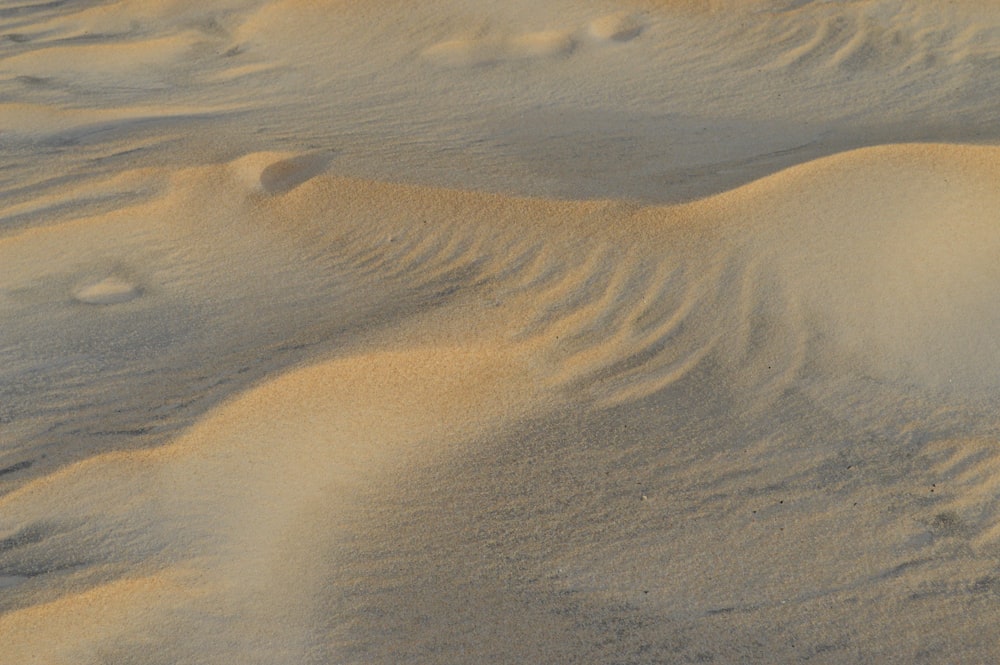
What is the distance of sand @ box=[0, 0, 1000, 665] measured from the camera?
2625 mm

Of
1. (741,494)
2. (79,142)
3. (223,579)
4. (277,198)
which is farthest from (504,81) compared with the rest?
(223,579)

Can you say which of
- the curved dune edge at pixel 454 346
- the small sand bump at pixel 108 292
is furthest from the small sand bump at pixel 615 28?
the small sand bump at pixel 108 292

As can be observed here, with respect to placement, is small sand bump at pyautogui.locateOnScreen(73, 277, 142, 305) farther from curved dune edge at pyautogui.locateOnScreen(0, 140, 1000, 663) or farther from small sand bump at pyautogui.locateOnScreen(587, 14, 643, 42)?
small sand bump at pyautogui.locateOnScreen(587, 14, 643, 42)

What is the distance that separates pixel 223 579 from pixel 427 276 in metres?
1.30

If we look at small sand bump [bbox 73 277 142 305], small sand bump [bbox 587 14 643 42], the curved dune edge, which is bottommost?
the curved dune edge

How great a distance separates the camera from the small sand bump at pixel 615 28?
490 centimetres

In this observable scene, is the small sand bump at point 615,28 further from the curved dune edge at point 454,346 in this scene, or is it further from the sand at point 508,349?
the curved dune edge at point 454,346

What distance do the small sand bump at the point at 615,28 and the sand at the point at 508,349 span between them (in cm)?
6

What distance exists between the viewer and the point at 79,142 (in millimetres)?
4234

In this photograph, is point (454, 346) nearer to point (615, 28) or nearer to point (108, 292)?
point (108, 292)

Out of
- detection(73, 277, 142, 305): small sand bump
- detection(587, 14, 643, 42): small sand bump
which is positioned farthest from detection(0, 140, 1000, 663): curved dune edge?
detection(587, 14, 643, 42): small sand bump

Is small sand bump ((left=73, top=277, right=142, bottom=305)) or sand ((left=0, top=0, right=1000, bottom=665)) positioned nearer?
sand ((left=0, top=0, right=1000, bottom=665))

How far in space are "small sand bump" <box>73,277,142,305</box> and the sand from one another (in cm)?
1

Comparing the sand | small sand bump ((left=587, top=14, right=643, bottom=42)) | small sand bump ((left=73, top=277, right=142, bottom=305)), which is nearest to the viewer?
the sand
